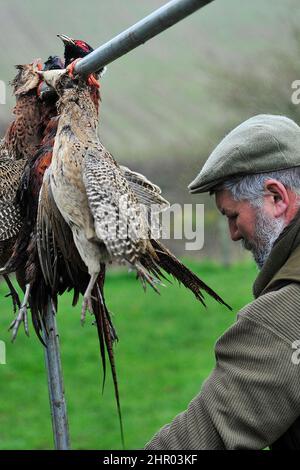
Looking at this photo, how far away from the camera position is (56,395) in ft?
8.47

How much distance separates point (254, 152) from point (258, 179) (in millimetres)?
76

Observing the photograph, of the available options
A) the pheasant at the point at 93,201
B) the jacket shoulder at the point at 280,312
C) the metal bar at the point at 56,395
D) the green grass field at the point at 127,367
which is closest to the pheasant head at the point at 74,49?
the pheasant at the point at 93,201

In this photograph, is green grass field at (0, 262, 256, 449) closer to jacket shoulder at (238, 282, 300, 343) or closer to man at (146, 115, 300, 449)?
man at (146, 115, 300, 449)

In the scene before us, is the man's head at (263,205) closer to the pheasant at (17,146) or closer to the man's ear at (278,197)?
the man's ear at (278,197)

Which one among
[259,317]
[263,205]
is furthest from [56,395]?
[263,205]

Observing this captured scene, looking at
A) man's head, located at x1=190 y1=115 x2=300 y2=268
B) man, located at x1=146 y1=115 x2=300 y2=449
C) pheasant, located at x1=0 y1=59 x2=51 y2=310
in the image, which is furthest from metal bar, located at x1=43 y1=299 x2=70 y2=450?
man's head, located at x1=190 y1=115 x2=300 y2=268

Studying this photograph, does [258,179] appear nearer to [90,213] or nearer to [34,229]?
[90,213]

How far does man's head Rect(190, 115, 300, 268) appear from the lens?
2.34 meters

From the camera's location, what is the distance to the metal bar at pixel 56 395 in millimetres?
2547

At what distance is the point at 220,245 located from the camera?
1471 cm

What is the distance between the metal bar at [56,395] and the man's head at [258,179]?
689mm
